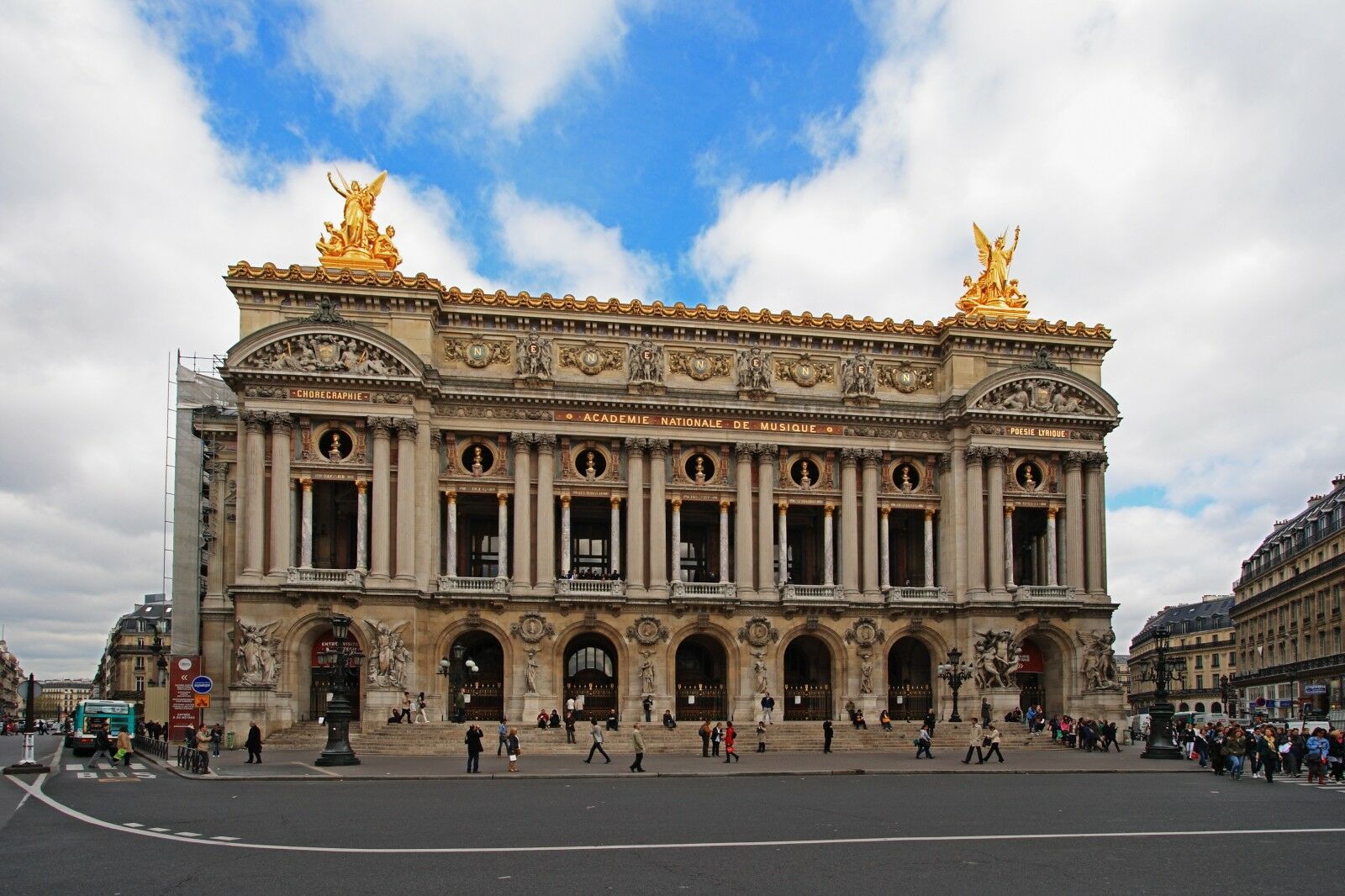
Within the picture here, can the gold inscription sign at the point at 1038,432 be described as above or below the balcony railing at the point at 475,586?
above

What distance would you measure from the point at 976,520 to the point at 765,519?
10784 mm

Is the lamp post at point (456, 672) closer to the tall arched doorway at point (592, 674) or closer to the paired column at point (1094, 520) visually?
the tall arched doorway at point (592, 674)

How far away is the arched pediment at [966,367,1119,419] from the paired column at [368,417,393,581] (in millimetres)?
28879

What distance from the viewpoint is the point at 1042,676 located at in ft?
228

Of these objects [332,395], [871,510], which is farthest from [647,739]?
[332,395]

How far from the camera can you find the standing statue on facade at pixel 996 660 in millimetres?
65938

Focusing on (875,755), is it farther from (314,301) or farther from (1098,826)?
(314,301)

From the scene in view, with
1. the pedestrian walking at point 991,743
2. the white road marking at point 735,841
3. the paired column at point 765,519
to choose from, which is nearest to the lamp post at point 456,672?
the paired column at point 765,519

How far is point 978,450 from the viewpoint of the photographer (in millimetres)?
68000

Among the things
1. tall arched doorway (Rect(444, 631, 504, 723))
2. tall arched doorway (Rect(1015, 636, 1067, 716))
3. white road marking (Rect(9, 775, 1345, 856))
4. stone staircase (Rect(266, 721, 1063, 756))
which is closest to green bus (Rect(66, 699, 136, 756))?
stone staircase (Rect(266, 721, 1063, 756))

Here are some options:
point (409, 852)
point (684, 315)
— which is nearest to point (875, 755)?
point (684, 315)

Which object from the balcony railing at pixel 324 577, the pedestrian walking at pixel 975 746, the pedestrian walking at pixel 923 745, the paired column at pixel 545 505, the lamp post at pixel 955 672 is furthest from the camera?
the paired column at pixel 545 505

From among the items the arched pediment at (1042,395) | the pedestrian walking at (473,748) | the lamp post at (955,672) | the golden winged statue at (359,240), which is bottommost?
the pedestrian walking at (473,748)

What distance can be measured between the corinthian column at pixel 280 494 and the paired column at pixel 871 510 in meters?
28.0
